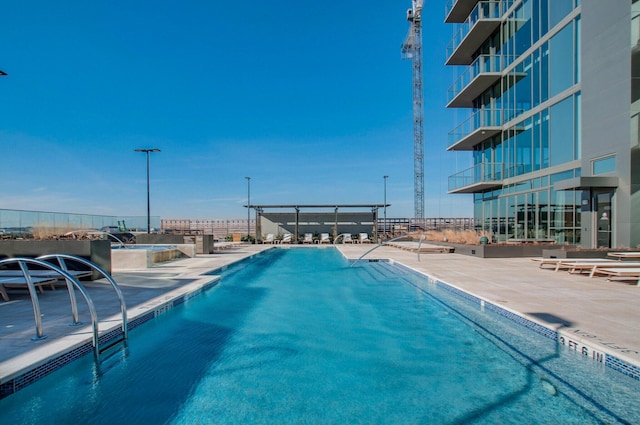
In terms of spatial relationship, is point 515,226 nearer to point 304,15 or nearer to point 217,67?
A: point 304,15

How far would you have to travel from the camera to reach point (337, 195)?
32594mm

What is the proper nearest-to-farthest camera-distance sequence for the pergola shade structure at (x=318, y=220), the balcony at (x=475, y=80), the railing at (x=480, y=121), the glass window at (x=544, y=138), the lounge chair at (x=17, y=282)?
the lounge chair at (x=17, y=282) < the glass window at (x=544, y=138) < the railing at (x=480, y=121) < the balcony at (x=475, y=80) < the pergola shade structure at (x=318, y=220)

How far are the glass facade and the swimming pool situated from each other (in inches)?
378

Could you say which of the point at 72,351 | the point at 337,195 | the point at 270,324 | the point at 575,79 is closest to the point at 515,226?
the point at 575,79

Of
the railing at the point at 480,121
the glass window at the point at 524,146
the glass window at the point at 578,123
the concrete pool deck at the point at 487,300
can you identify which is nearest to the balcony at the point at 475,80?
the railing at the point at 480,121

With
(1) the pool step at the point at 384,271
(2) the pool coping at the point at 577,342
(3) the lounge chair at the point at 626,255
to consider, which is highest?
(3) the lounge chair at the point at 626,255

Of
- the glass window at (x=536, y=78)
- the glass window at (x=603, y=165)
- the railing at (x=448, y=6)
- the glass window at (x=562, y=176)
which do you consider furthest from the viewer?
the railing at (x=448, y=6)

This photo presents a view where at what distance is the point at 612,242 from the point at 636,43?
5.48 metres

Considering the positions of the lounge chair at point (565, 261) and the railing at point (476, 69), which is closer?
the lounge chair at point (565, 261)

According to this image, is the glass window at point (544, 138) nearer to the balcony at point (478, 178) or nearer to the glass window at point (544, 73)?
the glass window at point (544, 73)

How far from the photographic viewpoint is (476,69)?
18141mm

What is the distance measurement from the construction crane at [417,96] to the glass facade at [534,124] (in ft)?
97.8

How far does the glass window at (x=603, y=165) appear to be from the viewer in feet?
32.8

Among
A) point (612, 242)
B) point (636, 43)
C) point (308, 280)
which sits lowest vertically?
point (308, 280)
